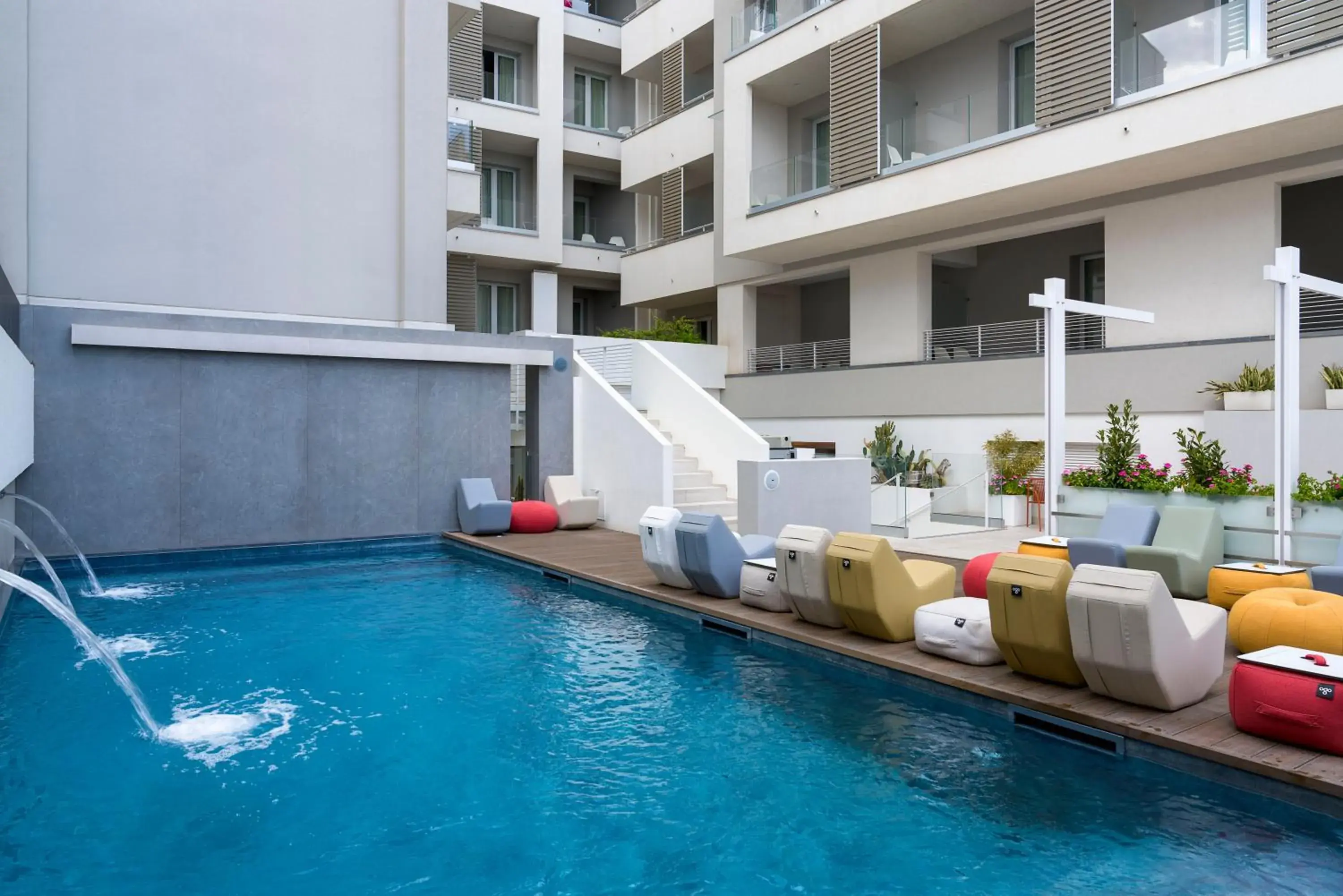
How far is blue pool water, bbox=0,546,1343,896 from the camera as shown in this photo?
4.41 metres

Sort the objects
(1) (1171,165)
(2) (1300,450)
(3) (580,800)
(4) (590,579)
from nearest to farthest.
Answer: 1. (3) (580,800)
2. (4) (590,579)
3. (2) (1300,450)
4. (1) (1171,165)

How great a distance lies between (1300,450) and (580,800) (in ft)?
41.0

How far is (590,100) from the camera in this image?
29875 mm

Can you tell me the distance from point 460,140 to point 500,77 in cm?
962

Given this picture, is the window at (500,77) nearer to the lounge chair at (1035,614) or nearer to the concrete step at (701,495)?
the concrete step at (701,495)

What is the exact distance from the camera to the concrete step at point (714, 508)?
15.4 meters

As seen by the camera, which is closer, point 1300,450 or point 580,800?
point 580,800

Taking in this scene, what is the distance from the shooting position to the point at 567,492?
1634 centimetres

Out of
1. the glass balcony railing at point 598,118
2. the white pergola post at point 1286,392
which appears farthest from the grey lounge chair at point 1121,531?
the glass balcony railing at point 598,118

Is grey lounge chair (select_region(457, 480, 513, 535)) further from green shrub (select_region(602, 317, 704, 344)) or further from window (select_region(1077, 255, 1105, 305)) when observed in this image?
window (select_region(1077, 255, 1105, 305))

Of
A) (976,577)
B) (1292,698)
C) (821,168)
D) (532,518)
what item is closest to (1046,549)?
(976,577)

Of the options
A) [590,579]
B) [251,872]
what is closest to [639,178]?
[590,579]

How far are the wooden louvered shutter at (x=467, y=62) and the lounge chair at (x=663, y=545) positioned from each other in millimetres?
18972

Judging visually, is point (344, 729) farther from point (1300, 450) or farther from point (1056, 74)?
point (1056, 74)
